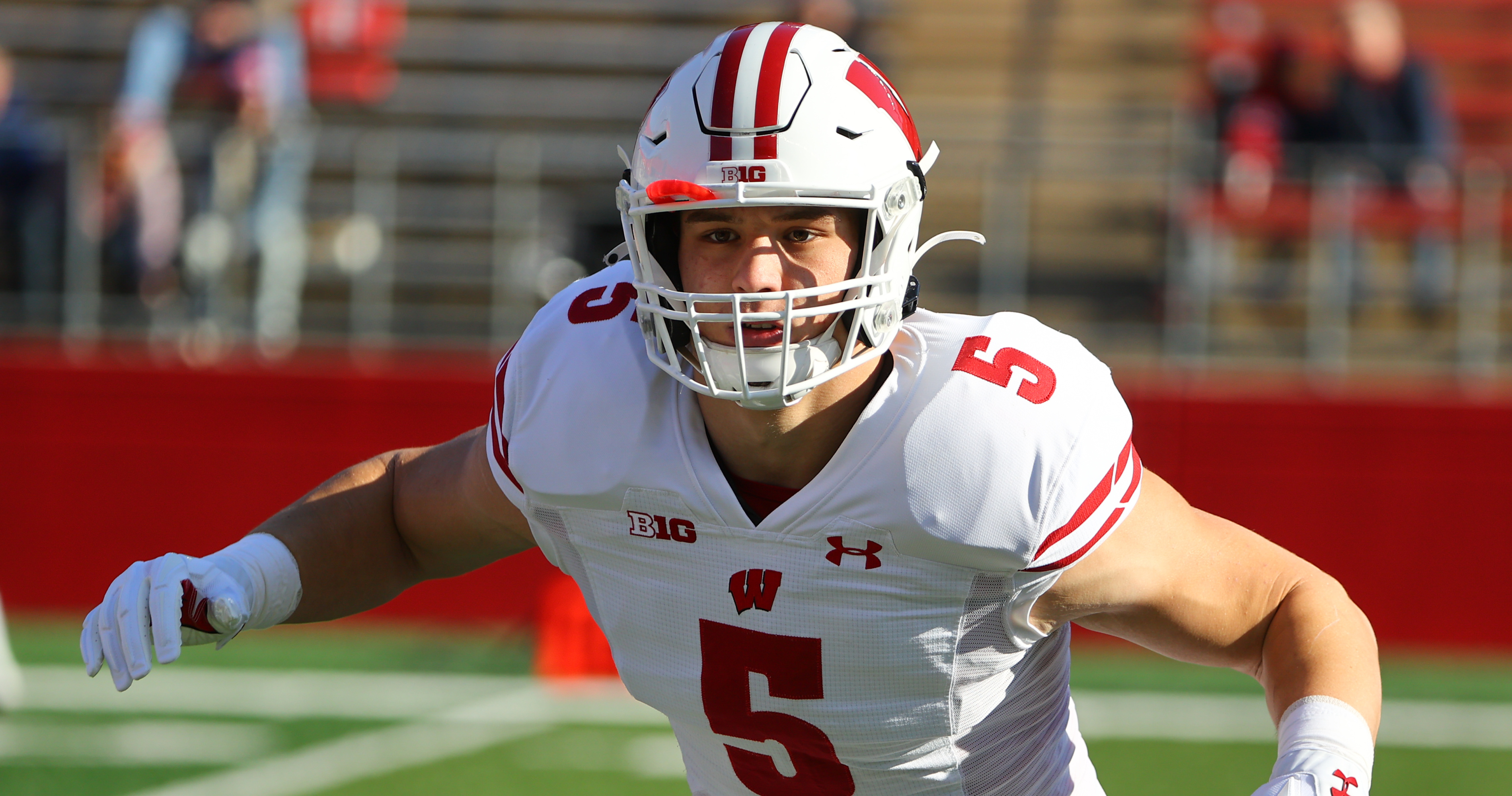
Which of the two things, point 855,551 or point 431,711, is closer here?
Answer: point 855,551

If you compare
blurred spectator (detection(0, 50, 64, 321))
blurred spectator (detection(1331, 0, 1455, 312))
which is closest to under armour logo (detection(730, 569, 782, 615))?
blurred spectator (detection(1331, 0, 1455, 312))

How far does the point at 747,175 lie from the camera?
2.25m

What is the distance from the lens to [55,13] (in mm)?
9805

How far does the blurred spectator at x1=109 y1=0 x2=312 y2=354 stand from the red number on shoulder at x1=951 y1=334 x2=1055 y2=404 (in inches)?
216

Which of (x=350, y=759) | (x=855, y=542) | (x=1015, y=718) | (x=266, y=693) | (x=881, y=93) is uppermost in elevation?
(x=881, y=93)

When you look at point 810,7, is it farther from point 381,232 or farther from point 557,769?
point 557,769

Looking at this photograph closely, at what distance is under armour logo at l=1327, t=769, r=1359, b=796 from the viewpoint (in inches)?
82.2

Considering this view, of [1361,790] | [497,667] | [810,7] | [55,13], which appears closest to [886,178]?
[1361,790]

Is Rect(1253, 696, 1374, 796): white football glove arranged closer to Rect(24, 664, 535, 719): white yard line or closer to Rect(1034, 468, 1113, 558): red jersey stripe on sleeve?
Rect(1034, 468, 1113, 558): red jersey stripe on sleeve

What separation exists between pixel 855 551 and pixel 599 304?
0.64 metres

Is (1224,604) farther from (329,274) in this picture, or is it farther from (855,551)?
(329,274)

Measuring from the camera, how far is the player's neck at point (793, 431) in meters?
2.38

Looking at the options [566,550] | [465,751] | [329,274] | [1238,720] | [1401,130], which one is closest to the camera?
[566,550]

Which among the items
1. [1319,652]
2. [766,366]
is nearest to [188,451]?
[766,366]
